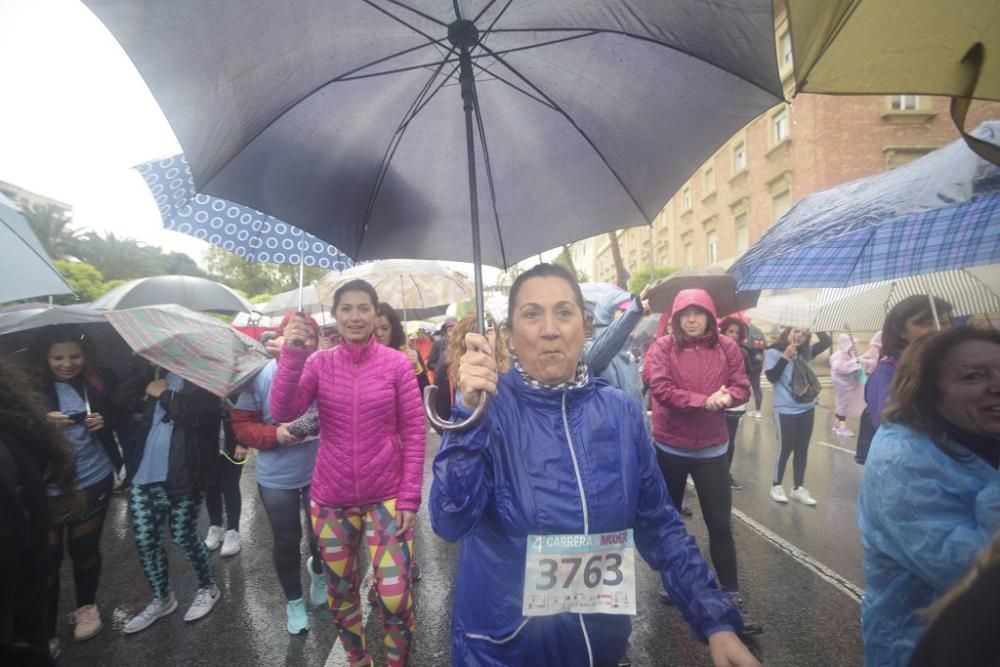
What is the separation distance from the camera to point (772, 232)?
251cm

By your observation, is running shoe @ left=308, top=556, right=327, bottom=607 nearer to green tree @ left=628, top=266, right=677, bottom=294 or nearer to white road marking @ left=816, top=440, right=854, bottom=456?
white road marking @ left=816, top=440, right=854, bottom=456

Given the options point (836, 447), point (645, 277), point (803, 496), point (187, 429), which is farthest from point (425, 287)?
point (645, 277)

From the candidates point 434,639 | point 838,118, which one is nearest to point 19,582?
point 434,639

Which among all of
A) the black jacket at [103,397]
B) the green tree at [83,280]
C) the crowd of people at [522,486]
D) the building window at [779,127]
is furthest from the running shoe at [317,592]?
the building window at [779,127]

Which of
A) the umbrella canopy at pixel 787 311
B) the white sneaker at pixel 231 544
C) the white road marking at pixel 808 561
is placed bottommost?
the white road marking at pixel 808 561

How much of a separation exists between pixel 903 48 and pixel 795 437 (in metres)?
4.81

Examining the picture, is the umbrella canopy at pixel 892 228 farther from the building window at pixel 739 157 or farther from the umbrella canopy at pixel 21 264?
the building window at pixel 739 157

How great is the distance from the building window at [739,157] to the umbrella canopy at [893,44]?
2267cm

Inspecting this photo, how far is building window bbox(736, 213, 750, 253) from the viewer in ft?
68.4

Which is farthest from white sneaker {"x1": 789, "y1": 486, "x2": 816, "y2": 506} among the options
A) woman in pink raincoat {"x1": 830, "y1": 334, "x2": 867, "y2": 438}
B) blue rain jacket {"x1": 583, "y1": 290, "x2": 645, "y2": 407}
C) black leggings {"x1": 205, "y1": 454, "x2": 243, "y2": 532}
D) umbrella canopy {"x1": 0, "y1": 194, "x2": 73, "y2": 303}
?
umbrella canopy {"x1": 0, "y1": 194, "x2": 73, "y2": 303}

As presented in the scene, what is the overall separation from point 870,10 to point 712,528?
2.78m

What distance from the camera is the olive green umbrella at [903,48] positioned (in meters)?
1.18

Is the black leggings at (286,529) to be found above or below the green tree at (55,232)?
below

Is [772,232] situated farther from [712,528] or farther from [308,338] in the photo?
[308,338]
